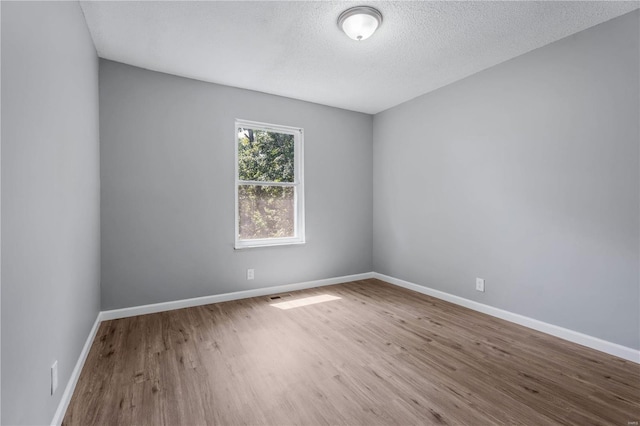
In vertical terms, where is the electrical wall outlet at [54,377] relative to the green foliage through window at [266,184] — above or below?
below

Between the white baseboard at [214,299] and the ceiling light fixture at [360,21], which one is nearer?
the ceiling light fixture at [360,21]

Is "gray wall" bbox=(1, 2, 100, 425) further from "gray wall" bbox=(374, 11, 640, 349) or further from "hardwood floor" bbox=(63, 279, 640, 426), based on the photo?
"gray wall" bbox=(374, 11, 640, 349)

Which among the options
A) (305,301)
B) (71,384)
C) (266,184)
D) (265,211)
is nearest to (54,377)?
(71,384)

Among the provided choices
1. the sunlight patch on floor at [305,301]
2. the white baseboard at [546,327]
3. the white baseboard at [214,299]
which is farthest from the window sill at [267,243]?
the white baseboard at [546,327]

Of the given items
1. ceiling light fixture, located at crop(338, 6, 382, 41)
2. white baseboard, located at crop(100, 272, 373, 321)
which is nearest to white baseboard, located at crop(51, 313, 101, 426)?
white baseboard, located at crop(100, 272, 373, 321)

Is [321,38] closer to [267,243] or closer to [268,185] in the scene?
[268,185]

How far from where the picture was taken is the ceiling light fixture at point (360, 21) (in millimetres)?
2246

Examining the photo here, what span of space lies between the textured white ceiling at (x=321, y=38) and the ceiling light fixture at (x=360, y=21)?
0.17ft

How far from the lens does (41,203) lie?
141 centimetres

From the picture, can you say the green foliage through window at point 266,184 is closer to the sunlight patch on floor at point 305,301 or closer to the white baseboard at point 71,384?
the sunlight patch on floor at point 305,301

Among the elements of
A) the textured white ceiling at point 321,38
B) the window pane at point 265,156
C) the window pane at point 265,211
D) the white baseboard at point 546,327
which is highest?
the textured white ceiling at point 321,38

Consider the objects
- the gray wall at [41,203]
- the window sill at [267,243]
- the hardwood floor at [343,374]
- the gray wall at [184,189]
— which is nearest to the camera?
the gray wall at [41,203]

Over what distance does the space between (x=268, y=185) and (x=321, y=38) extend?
1.91m

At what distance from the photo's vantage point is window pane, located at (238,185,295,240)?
152 inches
